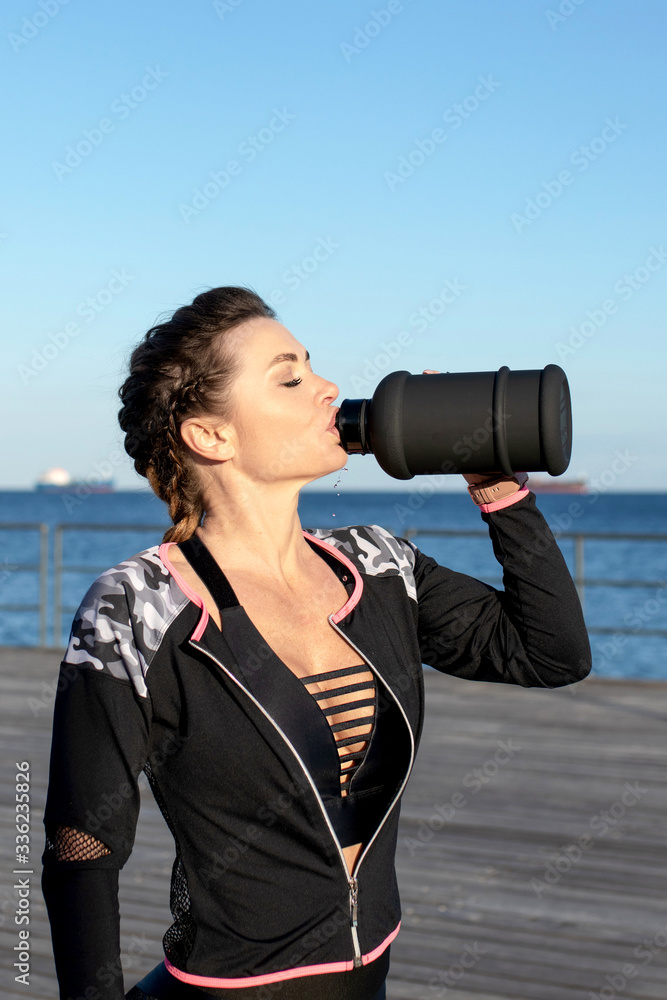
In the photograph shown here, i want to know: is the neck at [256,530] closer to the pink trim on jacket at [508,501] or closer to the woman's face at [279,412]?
the woman's face at [279,412]

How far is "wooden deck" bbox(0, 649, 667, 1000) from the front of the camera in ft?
8.09

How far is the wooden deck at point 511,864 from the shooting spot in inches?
97.0

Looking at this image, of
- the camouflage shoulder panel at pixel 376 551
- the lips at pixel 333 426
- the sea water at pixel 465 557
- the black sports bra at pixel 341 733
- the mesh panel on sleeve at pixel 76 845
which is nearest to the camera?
the mesh panel on sleeve at pixel 76 845

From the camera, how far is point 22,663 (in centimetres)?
692

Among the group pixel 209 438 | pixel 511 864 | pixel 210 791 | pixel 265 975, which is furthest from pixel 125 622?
pixel 511 864

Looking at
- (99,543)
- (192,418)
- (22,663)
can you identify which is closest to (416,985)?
(192,418)

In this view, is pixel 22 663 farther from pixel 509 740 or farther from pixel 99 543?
pixel 99 543

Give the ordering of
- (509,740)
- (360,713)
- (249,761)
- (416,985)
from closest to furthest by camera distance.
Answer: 1. (249,761)
2. (360,713)
3. (416,985)
4. (509,740)

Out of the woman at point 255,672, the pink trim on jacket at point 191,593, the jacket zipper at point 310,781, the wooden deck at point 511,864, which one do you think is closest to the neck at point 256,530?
the woman at point 255,672

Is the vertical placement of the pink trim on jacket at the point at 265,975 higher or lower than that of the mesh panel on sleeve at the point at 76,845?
lower

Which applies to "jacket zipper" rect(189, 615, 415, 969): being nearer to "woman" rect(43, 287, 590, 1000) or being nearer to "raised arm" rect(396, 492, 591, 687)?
"woman" rect(43, 287, 590, 1000)

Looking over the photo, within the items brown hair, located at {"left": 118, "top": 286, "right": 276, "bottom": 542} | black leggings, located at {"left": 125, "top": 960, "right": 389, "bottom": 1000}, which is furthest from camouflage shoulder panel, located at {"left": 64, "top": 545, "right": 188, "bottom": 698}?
black leggings, located at {"left": 125, "top": 960, "right": 389, "bottom": 1000}

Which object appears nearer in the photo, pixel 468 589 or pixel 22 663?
pixel 468 589

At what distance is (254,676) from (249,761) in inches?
3.9
